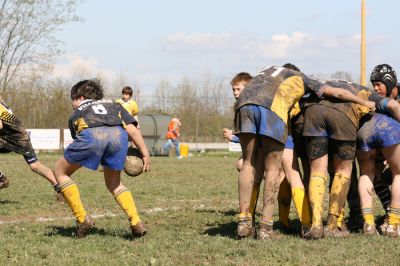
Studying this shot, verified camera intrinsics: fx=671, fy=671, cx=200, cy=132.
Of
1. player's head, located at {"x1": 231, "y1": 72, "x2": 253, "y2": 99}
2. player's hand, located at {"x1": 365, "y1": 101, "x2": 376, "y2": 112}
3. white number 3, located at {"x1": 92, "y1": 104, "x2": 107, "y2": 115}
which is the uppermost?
player's head, located at {"x1": 231, "y1": 72, "x2": 253, "y2": 99}

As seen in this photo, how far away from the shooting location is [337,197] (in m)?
6.75

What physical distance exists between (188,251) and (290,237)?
1233 millimetres

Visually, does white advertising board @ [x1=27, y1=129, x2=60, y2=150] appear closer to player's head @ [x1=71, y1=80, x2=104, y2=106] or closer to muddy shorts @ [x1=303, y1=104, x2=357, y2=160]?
player's head @ [x1=71, y1=80, x2=104, y2=106]

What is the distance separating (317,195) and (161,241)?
1591mm

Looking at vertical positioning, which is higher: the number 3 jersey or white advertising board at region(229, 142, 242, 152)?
the number 3 jersey

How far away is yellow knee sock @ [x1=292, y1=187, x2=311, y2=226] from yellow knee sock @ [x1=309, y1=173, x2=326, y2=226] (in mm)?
173

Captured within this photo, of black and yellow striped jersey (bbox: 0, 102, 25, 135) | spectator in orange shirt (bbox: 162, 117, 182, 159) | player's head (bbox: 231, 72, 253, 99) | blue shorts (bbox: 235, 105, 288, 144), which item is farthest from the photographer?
spectator in orange shirt (bbox: 162, 117, 182, 159)

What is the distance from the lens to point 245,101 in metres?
6.45

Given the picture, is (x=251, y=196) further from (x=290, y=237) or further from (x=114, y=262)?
(x=114, y=262)

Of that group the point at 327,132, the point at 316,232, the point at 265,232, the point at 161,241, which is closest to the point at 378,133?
the point at 327,132

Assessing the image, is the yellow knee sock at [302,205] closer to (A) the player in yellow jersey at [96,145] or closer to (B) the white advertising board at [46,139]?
(A) the player in yellow jersey at [96,145]

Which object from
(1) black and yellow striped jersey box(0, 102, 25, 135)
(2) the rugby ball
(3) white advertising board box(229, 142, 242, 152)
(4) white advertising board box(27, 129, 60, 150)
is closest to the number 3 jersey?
(2) the rugby ball

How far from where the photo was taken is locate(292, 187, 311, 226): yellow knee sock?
6715 millimetres

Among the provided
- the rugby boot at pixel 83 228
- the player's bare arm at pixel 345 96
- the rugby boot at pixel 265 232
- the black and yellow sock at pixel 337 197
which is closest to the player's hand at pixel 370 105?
the player's bare arm at pixel 345 96
